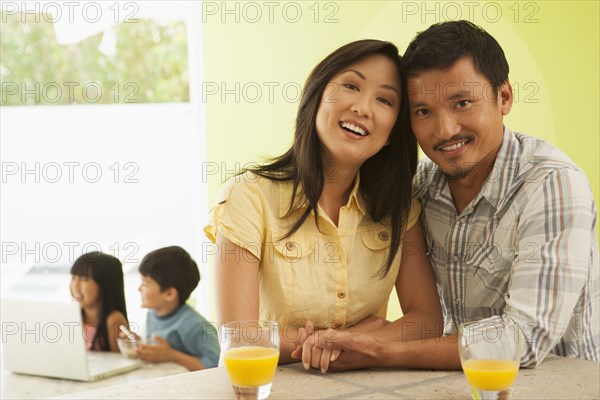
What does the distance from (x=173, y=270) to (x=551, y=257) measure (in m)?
2.20

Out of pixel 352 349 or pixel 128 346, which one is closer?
→ pixel 352 349

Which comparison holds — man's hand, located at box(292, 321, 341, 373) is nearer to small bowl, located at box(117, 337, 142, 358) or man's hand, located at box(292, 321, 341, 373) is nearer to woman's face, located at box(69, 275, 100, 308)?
small bowl, located at box(117, 337, 142, 358)

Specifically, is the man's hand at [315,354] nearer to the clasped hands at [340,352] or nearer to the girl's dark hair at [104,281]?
the clasped hands at [340,352]

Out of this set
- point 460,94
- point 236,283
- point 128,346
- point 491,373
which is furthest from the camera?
point 128,346

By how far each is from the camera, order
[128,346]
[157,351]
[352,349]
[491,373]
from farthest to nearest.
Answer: [128,346] < [157,351] < [352,349] < [491,373]

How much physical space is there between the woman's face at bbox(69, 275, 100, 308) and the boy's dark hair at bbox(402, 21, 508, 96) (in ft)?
7.36

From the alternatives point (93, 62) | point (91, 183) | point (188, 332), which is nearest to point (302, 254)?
point (188, 332)

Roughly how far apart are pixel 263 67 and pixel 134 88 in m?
3.05

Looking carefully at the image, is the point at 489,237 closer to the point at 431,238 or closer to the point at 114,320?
the point at 431,238

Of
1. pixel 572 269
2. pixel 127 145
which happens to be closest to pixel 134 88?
pixel 127 145

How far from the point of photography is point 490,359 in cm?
126

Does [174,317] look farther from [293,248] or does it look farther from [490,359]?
[490,359]

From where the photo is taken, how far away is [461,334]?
1.29 metres

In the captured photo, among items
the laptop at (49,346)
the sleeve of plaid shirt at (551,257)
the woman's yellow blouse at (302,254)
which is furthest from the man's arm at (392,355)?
the laptop at (49,346)
